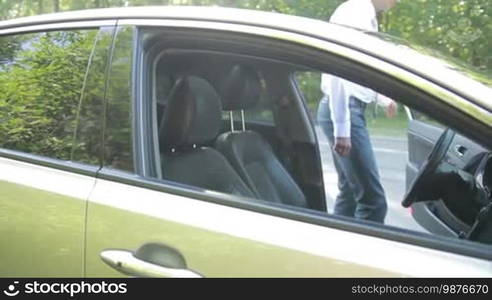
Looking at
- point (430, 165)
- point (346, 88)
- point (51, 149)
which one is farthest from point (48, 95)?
point (430, 165)

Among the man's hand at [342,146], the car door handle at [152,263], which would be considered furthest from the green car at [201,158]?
the man's hand at [342,146]

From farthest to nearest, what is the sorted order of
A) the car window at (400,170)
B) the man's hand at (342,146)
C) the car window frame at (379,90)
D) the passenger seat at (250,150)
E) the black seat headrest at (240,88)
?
the man's hand at (342,146), the black seat headrest at (240,88), the passenger seat at (250,150), the car window at (400,170), the car window frame at (379,90)

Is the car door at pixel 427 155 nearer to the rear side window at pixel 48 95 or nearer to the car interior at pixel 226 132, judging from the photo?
the car interior at pixel 226 132

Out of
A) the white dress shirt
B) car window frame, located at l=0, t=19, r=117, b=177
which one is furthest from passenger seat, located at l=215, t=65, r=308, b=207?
car window frame, located at l=0, t=19, r=117, b=177

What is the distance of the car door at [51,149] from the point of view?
1.79m

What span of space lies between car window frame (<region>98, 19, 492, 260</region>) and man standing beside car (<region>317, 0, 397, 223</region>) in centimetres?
12

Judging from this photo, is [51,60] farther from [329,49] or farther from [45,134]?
[329,49]

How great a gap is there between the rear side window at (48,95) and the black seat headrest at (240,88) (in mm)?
665

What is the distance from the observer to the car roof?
57.1 inches

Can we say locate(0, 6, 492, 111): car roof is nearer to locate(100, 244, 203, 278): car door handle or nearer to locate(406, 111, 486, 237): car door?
locate(406, 111, 486, 237): car door

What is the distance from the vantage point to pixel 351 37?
5.16 ft

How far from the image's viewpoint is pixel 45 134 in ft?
6.61

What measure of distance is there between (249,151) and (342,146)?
0.44 m

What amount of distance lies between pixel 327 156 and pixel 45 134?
1333 mm
